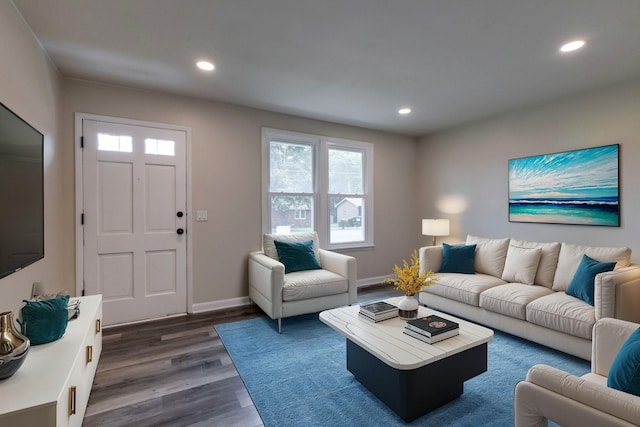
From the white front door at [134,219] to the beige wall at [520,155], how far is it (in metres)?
3.74

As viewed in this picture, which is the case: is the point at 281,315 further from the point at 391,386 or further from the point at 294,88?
the point at 294,88

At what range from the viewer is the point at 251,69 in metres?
2.72

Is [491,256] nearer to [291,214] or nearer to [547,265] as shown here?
[547,265]

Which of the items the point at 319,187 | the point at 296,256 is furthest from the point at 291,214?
the point at 296,256

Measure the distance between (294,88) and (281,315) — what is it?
232cm

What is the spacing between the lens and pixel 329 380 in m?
2.11

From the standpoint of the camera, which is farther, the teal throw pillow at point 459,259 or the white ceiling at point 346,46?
the teal throw pillow at point 459,259

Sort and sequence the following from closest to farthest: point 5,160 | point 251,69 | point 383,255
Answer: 1. point 5,160
2. point 251,69
3. point 383,255

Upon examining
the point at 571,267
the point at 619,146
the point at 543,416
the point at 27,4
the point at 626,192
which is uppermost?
the point at 27,4

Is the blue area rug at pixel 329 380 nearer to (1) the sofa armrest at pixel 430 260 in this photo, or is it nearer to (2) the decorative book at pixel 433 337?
(2) the decorative book at pixel 433 337

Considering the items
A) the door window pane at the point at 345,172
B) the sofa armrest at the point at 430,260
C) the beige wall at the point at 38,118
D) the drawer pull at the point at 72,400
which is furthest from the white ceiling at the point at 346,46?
the drawer pull at the point at 72,400

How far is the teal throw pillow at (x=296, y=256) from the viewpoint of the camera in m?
3.43

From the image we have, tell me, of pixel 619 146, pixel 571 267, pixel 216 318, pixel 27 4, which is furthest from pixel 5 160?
pixel 619 146

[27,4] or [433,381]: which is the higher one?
[27,4]
